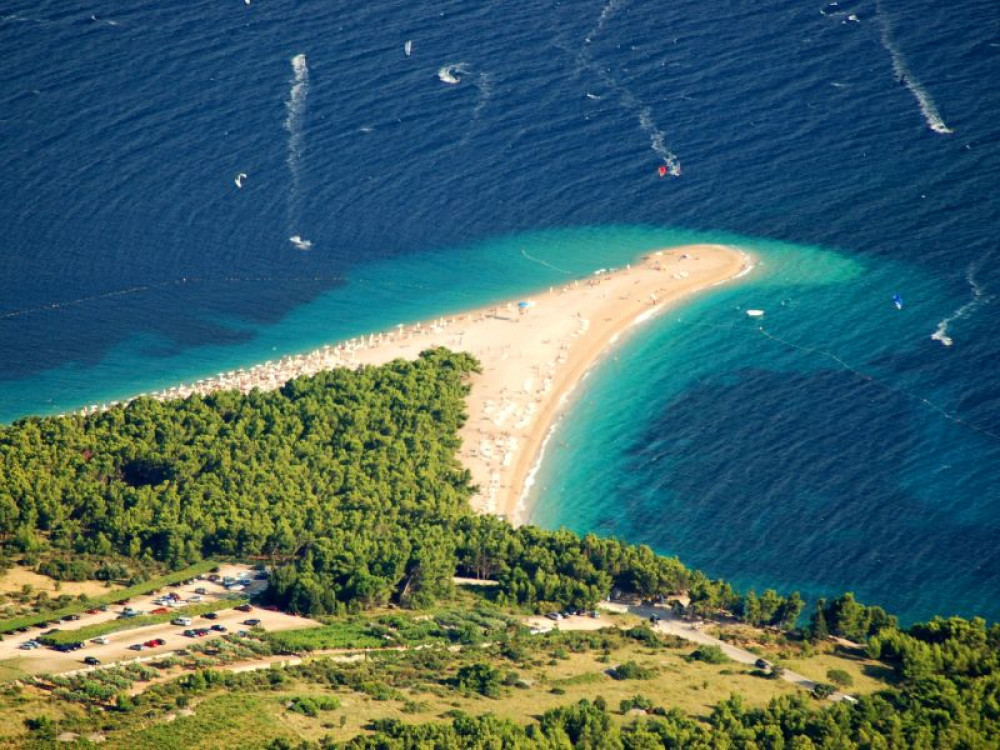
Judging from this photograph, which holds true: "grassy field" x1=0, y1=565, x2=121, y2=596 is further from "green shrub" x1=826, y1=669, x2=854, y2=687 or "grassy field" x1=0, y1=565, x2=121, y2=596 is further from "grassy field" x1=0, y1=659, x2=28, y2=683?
"green shrub" x1=826, y1=669, x2=854, y2=687

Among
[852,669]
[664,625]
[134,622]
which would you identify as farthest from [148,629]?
[852,669]

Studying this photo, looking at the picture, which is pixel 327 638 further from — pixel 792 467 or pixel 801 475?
pixel 792 467

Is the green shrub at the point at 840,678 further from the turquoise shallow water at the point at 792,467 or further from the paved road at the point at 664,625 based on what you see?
the turquoise shallow water at the point at 792,467

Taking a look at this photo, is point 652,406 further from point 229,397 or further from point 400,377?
point 229,397

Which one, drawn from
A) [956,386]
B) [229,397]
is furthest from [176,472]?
[956,386]

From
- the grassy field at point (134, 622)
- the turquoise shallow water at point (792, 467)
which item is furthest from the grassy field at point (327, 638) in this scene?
Answer: the turquoise shallow water at point (792, 467)
